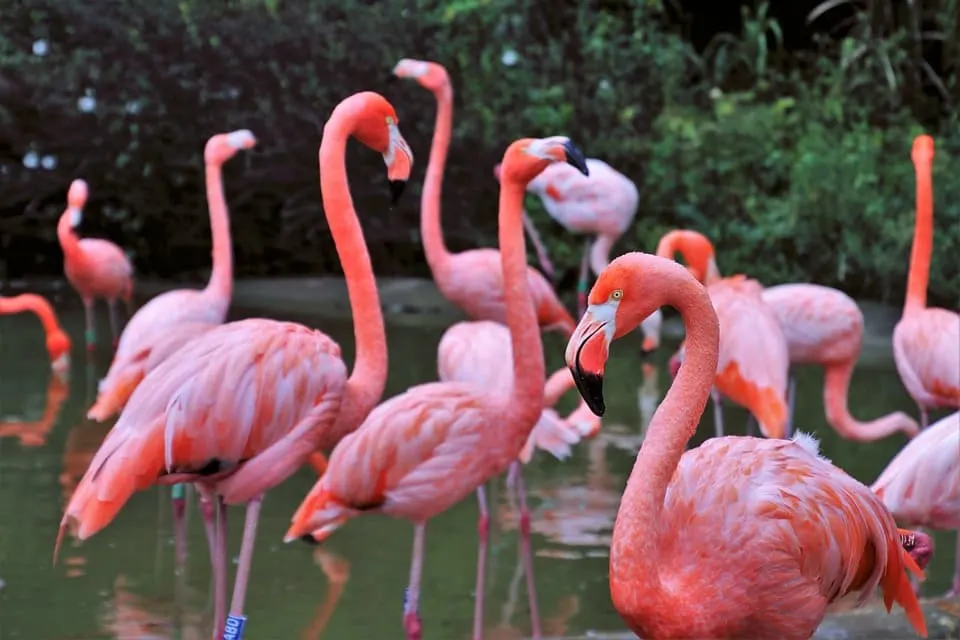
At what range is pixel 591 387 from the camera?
2.36 metres

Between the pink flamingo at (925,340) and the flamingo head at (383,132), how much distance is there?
246 cm

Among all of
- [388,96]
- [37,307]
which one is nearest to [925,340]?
[37,307]

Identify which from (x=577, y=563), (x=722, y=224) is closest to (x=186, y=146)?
(x=722, y=224)

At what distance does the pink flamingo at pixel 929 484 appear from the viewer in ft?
12.0

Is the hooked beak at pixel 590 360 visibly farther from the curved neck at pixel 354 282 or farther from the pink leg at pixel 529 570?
the pink leg at pixel 529 570

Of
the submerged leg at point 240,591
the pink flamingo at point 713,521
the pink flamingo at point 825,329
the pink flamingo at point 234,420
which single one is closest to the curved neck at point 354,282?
the pink flamingo at point 234,420

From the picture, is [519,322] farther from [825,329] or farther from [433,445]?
[825,329]

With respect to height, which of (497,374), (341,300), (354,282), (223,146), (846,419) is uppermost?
(223,146)

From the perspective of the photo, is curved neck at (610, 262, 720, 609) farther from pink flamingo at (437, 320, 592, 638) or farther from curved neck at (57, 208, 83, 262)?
curved neck at (57, 208, 83, 262)

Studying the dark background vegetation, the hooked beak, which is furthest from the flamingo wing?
the dark background vegetation

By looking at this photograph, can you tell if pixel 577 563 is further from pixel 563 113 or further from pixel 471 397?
pixel 563 113

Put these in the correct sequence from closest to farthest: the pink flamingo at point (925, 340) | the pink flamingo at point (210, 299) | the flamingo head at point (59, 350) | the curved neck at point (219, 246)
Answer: the pink flamingo at point (925, 340) → the pink flamingo at point (210, 299) → the curved neck at point (219, 246) → the flamingo head at point (59, 350)

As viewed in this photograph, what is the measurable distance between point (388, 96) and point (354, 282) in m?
7.09

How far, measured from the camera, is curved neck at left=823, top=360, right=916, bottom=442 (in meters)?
5.17
